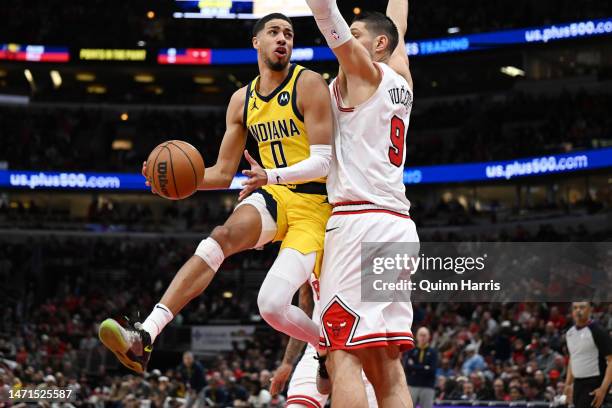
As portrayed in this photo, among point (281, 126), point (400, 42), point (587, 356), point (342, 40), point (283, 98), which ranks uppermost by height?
point (400, 42)

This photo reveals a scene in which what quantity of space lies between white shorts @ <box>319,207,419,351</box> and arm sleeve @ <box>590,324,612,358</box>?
5592 millimetres

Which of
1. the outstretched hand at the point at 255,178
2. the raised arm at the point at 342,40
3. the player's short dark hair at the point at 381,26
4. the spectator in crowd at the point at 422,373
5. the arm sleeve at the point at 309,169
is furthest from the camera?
the spectator in crowd at the point at 422,373

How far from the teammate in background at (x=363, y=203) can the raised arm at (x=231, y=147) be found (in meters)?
0.96

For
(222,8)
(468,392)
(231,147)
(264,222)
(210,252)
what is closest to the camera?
(210,252)

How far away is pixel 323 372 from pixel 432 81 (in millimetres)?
34767

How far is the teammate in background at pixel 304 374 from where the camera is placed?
22.7 ft

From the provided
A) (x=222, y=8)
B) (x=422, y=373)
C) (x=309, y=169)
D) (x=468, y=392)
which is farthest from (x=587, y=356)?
(x=222, y=8)

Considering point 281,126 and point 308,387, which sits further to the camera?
point 308,387

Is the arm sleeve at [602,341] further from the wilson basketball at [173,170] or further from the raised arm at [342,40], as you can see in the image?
the wilson basketball at [173,170]

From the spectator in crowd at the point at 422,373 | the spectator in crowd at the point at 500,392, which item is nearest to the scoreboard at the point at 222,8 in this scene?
the spectator in crowd at the point at 500,392

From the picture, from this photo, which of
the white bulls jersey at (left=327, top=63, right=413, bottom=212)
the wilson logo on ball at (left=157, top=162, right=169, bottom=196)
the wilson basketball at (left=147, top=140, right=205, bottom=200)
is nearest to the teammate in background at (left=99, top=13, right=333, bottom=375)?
the white bulls jersey at (left=327, top=63, right=413, bottom=212)

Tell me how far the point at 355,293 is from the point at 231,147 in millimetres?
1780

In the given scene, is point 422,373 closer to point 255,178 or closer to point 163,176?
point 163,176

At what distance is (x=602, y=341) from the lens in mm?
10820
